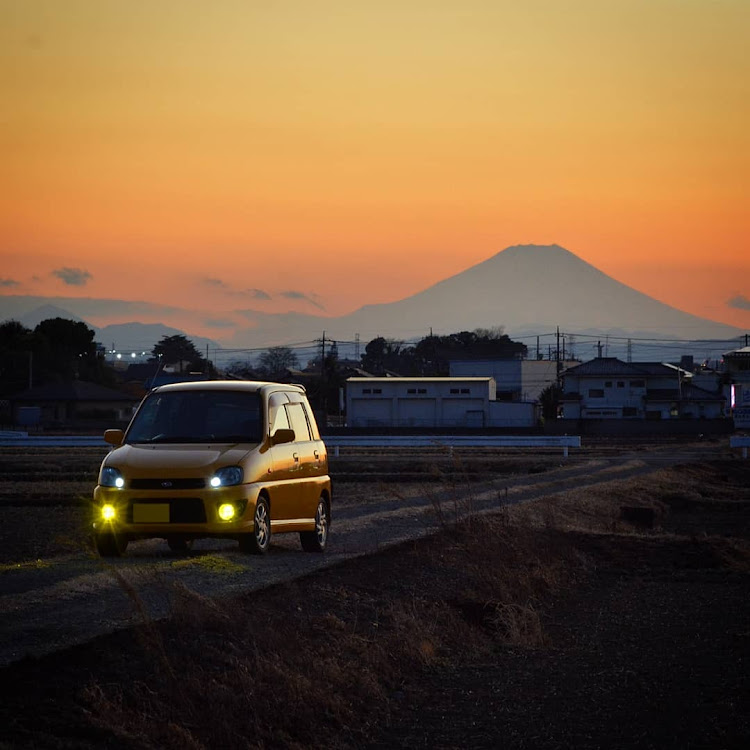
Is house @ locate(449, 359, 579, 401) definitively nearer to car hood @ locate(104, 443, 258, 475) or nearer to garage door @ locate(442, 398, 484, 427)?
garage door @ locate(442, 398, 484, 427)

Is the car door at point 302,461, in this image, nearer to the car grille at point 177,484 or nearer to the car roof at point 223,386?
the car roof at point 223,386

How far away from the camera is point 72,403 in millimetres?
→ 92250

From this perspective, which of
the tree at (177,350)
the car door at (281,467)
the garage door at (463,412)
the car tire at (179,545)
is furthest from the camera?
the tree at (177,350)

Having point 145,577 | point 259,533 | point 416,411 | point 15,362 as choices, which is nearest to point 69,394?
point 15,362

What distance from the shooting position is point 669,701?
8484 mm

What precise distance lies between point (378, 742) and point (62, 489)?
24110mm

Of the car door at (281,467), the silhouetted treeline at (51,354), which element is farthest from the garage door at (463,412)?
the car door at (281,467)

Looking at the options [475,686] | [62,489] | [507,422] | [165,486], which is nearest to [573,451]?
[62,489]

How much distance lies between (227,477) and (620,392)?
270 feet

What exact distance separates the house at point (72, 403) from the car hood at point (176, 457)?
77.1m

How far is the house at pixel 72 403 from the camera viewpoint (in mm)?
91312

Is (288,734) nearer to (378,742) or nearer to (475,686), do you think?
(378,742)

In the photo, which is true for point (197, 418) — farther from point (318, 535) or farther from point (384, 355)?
point (384, 355)

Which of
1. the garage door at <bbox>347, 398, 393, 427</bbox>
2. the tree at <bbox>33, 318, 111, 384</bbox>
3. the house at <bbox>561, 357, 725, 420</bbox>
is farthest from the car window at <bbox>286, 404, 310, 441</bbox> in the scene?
the tree at <bbox>33, 318, 111, 384</bbox>
